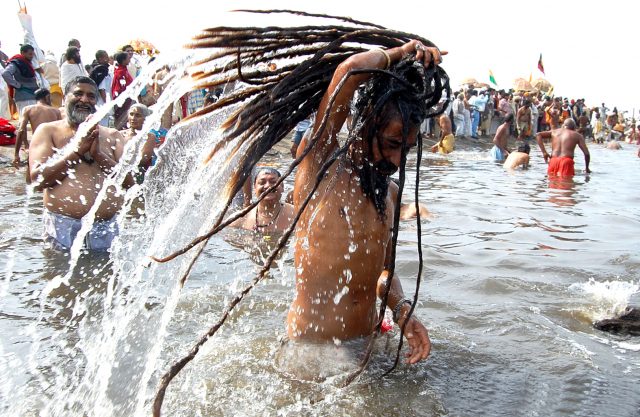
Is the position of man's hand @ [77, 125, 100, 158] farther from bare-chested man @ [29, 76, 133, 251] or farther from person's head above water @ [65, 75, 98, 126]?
person's head above water @ [65, 75, 98, 126]

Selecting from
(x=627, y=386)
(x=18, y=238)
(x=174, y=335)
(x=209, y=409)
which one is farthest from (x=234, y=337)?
(x=18, y=238)

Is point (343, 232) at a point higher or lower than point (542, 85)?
lower

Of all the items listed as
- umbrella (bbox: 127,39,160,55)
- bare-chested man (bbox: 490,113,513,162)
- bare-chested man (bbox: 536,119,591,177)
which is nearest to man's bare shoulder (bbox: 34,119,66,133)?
umbrella (bbox: 127,39,160,55)

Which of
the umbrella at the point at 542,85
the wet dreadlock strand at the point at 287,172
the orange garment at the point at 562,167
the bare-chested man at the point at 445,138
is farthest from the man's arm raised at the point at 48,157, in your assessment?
the umbrella at the point at 542,85

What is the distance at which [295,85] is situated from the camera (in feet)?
9.41

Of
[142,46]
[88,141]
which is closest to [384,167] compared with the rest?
[88,141]

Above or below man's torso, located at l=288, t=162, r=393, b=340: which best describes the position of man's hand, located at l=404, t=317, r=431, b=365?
below

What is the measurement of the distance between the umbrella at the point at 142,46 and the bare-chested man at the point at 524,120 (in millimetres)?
17196

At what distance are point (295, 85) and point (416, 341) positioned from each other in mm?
1389

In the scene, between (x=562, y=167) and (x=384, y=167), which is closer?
(x=384, y=167)

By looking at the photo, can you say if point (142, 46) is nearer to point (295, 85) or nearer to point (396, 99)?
point (295, 85)

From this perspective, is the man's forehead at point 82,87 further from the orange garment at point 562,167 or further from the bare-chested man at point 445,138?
the bare-chested man at point 445,138

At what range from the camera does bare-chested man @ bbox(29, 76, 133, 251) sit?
4.85 m

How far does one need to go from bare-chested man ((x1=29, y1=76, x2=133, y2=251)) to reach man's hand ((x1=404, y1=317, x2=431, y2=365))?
3128 millimetres
